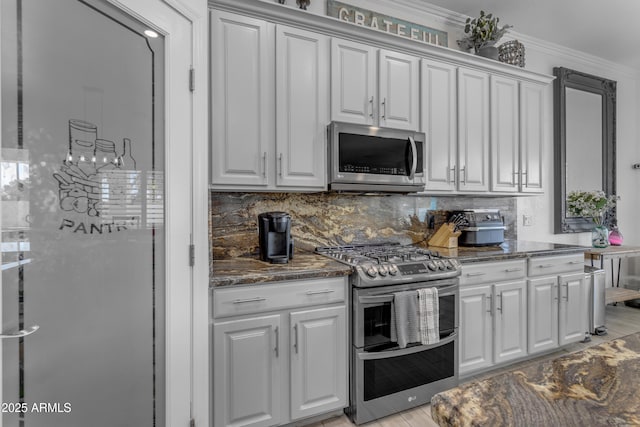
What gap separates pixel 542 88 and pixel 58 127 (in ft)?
12.5

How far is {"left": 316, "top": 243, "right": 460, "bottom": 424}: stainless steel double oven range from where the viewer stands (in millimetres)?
1972

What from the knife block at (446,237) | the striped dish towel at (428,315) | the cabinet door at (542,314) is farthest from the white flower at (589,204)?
the striped dish towel at (428,315)

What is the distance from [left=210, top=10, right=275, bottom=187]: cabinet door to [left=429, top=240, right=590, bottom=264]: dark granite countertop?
1.55 meters

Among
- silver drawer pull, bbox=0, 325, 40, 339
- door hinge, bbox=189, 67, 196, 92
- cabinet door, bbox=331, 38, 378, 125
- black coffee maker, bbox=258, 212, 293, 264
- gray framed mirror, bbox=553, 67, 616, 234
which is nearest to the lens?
silver drawer pull, bbox=0, 325, 40, 339

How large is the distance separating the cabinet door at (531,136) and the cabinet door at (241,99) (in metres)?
2.39

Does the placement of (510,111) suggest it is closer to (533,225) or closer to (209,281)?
(533,225)

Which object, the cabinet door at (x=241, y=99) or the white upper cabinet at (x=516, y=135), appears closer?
the cabinet door at (x=241, y=99)

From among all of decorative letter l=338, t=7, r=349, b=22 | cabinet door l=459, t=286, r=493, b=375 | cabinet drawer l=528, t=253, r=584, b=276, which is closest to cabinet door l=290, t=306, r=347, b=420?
cabinet door l=459, t=286, r=493, b=375

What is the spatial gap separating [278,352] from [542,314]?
2.27 metres

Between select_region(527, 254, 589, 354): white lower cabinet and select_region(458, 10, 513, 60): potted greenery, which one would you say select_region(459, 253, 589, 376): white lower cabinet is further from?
select_region(458, 10, 513, 60): potted greenery

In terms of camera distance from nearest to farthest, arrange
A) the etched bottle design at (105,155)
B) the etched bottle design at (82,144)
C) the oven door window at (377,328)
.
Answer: the etched bottle design at (82,144) < the etched bottle design at (105,155) < the oven door window at (377,328)

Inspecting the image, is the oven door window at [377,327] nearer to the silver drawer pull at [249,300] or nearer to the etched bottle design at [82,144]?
the silver drawer pull at [249,300]

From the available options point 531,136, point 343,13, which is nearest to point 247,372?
point 343,13

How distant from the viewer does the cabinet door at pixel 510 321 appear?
2.54 meters
